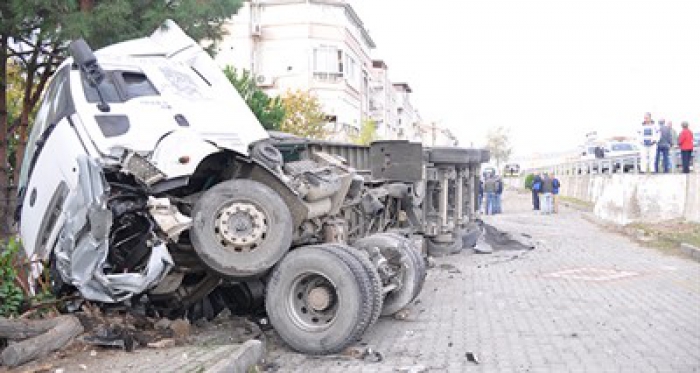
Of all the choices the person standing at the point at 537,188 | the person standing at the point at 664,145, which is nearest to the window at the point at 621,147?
the person standing at the point at 537,188

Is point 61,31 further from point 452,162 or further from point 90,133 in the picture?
point 452,162

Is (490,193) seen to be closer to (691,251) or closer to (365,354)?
(691,251)

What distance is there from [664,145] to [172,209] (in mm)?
17244

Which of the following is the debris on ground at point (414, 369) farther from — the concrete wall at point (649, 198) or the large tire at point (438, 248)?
the concrete wall at point (649, 198)

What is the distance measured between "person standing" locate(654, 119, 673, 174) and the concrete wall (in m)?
0.96

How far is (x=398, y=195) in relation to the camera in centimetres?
1173

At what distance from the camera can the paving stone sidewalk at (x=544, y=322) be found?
581 cm

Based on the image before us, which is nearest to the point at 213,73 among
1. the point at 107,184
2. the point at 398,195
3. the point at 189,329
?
the point at 107,184

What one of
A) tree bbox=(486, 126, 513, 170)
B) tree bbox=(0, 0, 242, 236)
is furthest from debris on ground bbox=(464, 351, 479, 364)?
tree bbox=(486, 126, 513, 170)

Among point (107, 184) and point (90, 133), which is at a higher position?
point (90, 133)

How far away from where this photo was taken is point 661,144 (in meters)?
19.7

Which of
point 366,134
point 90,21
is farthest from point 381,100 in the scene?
point 90,21

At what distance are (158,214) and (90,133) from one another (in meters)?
1.00

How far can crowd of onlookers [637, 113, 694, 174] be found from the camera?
18.4 m
